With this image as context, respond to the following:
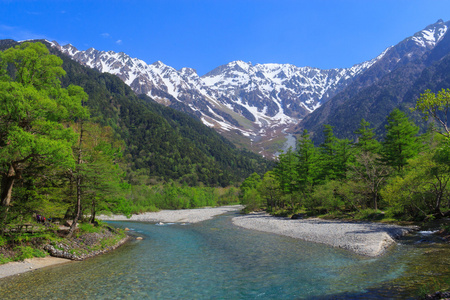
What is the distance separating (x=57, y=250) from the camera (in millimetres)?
23672

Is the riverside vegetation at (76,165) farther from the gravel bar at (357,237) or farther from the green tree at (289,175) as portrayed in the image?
the green tree at (289,175)

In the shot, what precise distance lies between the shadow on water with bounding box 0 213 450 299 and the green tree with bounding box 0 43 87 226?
7954 millimetres

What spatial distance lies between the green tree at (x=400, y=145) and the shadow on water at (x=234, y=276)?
24872 millimetres

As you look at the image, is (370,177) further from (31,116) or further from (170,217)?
(170,217)

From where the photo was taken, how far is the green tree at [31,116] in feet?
56.2

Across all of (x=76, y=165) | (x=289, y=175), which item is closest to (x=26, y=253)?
(x=76, y=165)

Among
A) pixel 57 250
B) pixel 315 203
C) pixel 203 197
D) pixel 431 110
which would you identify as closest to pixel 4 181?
pixel 57 250

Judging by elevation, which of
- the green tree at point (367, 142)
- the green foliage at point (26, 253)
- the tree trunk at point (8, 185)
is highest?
the green tree at point (367, 142)

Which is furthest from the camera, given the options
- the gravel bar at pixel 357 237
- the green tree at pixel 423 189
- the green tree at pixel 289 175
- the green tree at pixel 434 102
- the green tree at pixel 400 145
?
the green tree at pixel 289 175

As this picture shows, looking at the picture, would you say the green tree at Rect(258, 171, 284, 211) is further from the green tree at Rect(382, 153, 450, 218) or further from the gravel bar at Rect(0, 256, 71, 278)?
the gravel bar at Rect(0, 256, 71, 278)

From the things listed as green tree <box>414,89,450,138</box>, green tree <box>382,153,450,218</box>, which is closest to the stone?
green tree <box>382,153,450,218</box>

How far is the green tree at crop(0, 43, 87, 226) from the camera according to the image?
17.1 metres

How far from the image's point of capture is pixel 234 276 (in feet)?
59.2

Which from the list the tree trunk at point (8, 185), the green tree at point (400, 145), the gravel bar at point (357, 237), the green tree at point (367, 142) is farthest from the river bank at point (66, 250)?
the green tree at point (367, 142)
